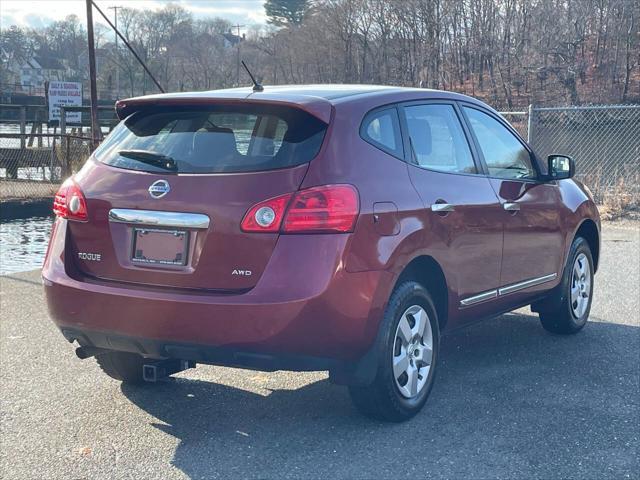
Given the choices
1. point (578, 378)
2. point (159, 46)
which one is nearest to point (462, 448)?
point (578, 378)

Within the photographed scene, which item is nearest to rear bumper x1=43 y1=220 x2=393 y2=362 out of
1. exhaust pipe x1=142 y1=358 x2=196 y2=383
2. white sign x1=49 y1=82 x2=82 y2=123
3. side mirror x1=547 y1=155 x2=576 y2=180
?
exhaust pipe x1=142 y1=358 x2=196 y2=383

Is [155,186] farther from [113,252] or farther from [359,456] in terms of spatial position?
[359,456]

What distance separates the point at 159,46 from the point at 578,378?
251 ft

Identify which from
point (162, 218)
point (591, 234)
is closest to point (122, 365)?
point (162, 218)

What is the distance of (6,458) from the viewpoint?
4.05 metres

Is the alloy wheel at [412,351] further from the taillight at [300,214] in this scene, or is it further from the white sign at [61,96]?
the white sign at [61,96]

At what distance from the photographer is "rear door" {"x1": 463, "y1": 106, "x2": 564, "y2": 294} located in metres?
5.50

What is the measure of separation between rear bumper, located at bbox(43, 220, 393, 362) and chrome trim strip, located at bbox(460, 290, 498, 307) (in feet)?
3.36

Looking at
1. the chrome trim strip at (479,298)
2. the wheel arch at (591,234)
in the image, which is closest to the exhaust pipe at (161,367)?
the chrome trim strip at (479,298)

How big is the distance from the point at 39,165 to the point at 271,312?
756 inches

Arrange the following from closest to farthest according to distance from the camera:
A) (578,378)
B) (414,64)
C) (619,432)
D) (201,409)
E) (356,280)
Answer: (356,280) < (619,432) < (201,409) < (578,378) < (414,64)

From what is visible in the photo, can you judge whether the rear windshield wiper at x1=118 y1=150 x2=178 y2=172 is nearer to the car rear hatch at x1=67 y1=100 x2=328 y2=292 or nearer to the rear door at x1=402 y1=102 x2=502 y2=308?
the car rear hatch at x1=67 y1=100 x2=328 y2=292

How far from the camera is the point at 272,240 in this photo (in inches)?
152

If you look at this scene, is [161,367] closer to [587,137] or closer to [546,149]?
[546,149]
